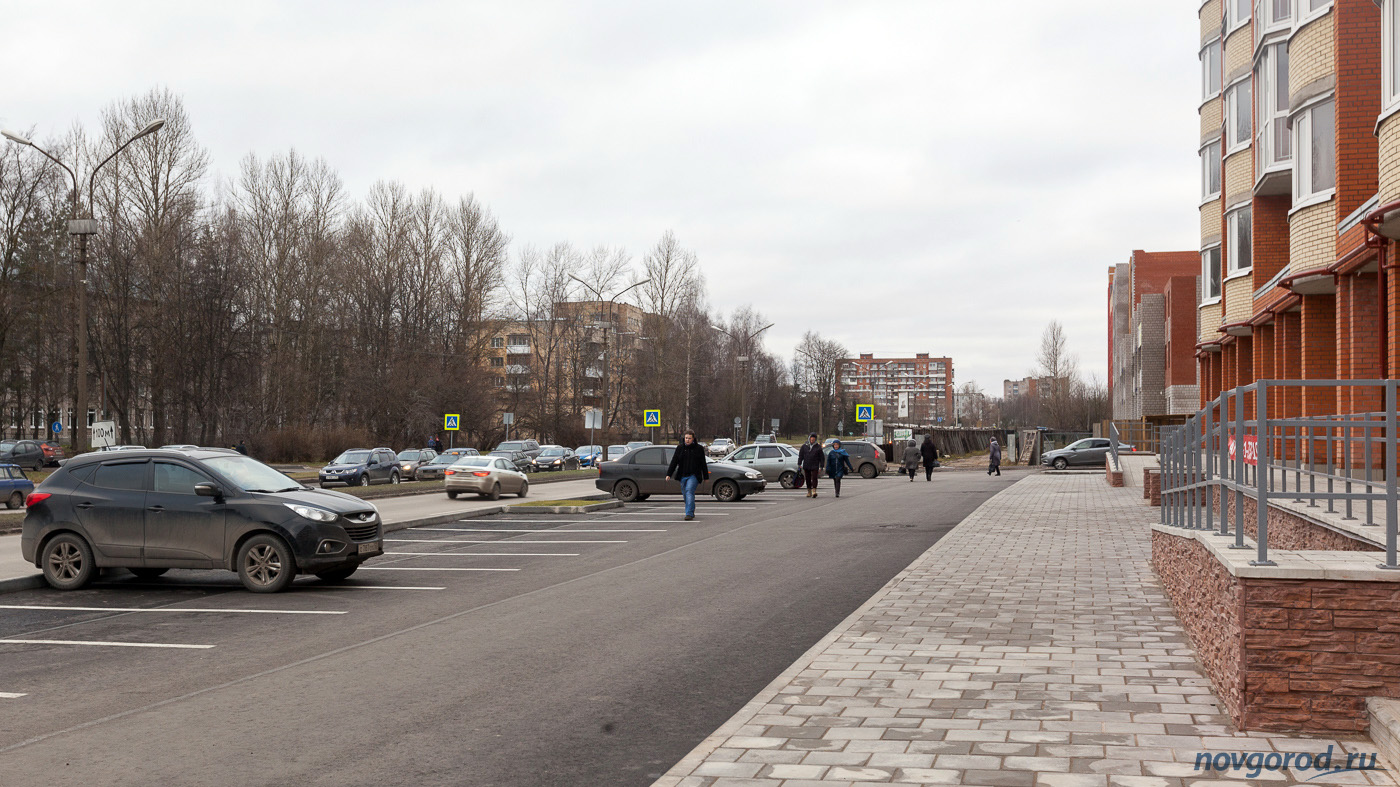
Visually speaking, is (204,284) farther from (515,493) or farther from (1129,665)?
(1129,665)

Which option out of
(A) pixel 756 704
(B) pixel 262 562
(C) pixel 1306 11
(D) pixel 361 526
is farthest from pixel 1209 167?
(A) pixel 756 704

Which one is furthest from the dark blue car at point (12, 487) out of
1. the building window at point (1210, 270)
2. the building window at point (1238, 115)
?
the building window at point (1210, 270)

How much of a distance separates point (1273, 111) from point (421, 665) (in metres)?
21.3

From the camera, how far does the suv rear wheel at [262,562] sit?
12.4 meters

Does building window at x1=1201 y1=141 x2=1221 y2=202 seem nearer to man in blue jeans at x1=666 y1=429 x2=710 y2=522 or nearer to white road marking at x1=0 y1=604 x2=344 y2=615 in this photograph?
man in blue jeans at x1=666 y1=429 x2=710 y2=522

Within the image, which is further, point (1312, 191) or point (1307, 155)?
point (1307, 155)

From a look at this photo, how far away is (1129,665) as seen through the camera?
755cm

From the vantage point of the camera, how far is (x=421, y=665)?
26.8 ft

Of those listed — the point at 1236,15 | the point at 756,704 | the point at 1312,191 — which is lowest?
the point at 756,704

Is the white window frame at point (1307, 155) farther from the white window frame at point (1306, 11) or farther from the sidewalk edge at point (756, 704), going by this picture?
the sidewalk edge at point (756, 704)

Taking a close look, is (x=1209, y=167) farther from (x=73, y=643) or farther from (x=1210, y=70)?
(x=73, y=643)

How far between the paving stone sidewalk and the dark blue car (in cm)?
2542

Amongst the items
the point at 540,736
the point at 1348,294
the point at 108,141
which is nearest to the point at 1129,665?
the point at 540,736

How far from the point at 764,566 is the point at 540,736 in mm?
8495
